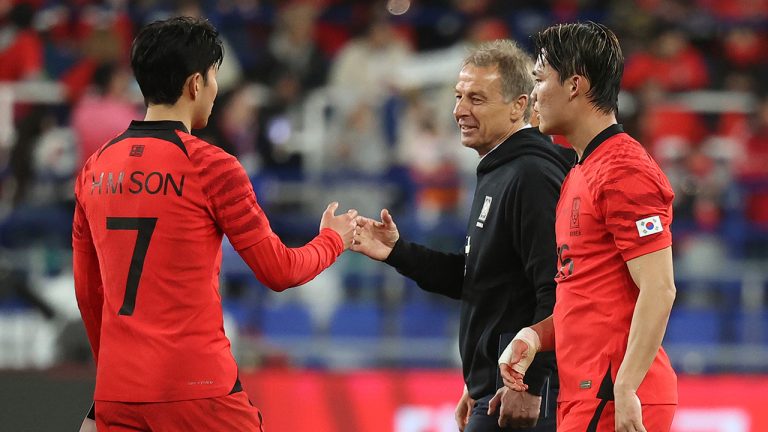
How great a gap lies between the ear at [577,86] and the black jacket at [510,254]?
58 centimetres

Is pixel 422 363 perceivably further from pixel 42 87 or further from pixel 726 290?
pixel 42 87

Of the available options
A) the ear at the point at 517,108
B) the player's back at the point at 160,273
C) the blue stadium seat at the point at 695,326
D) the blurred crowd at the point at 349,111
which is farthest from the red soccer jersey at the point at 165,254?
the blue stadium seat at the point at 695,326

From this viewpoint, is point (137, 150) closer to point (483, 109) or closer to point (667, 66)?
point (483, 109)

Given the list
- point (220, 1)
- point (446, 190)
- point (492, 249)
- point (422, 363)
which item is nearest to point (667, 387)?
point (492, 249)

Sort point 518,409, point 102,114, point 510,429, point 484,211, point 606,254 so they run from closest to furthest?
point 606,254
point 518,409
point 510,429
point 484,211
point 102,114

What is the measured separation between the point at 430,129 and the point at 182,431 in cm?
688

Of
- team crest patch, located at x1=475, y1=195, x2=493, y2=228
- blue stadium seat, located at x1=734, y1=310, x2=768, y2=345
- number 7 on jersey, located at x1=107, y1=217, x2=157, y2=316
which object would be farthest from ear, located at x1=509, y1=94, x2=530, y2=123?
blue stadium seat, located at x1=734, y1=310, x2=768, y2=345

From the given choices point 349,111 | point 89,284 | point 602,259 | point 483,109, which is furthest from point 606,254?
point 349,111

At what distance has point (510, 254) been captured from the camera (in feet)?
14.2

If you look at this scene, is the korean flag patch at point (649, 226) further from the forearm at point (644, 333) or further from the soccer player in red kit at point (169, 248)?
the soccer player in red kit at point (169, 248)

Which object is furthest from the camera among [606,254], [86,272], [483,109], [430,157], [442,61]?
[442,61]

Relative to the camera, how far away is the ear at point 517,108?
15.0 ft

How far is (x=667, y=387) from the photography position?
353 cm

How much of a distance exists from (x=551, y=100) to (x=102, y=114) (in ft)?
20.8
